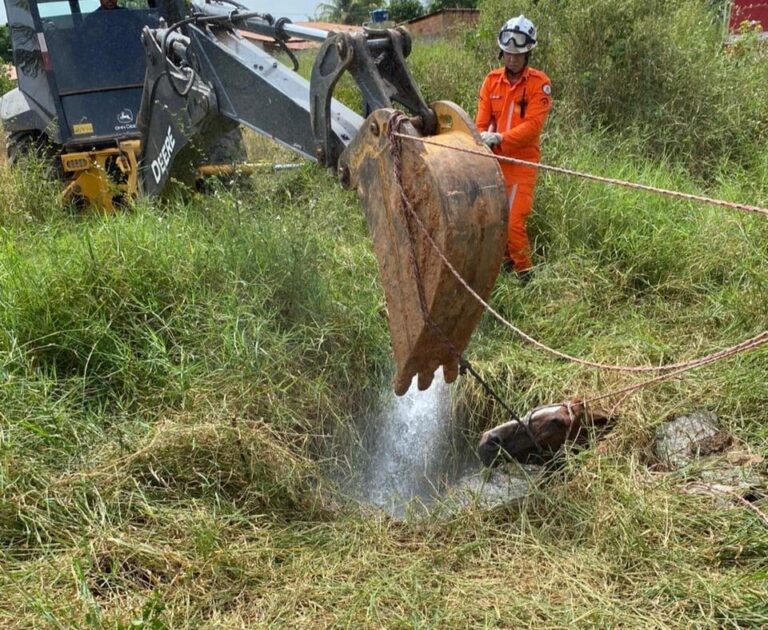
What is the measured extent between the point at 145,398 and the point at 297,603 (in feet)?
4.33

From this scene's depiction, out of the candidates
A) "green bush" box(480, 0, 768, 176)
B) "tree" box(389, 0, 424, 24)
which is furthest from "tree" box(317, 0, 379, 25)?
"green bush" box(480, 0, 768, 176)

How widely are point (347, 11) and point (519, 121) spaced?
38747 millimetres

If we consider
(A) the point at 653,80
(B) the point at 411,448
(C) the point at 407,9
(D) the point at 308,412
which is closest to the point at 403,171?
(D) the point at 308,412

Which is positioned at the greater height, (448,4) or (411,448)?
(411,448)

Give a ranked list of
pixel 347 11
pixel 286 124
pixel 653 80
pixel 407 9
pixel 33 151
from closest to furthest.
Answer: pixel 286 124
pixel 33 151
pixel 653 80
pixel 407 9
pixel 347 11

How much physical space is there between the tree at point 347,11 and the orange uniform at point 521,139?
3627cm

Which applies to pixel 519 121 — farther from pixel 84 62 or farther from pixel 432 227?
pixel 84 62

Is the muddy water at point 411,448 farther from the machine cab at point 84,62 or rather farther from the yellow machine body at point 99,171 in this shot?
the machine cab at point 84,62

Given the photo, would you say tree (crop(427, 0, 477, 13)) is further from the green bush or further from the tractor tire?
the tractor tire

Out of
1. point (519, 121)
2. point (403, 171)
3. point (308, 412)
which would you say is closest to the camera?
point (403, 171)

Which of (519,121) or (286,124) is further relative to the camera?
(519,121)

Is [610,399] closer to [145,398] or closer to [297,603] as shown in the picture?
[297,603]

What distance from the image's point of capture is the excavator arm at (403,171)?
2.42 m

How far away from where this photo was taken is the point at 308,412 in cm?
380
